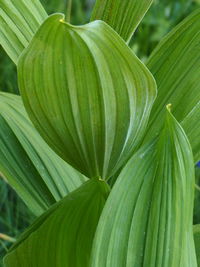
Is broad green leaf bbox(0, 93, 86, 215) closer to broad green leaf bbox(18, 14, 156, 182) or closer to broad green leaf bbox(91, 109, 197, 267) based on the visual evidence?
broad green leaf bbox(18, 14, 156, 182)

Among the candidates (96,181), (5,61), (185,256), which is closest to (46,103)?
(96,181)

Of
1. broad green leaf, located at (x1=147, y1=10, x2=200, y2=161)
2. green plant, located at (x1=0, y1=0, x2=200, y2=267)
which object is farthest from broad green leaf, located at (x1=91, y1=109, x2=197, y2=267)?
broad green leaf, located at (x1=147, y1=10, x2=200, y2=161)

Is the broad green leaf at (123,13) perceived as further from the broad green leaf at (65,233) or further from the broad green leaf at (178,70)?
the broad green leaf at (65,233)

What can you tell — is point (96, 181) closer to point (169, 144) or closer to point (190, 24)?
point (169, 144)

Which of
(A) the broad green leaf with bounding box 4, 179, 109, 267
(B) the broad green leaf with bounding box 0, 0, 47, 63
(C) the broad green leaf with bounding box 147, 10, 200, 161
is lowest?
(A) the broad green leaf with bounding box 4, 179, 109, 267

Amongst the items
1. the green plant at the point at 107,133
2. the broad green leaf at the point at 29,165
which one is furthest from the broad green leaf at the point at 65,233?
the broad green leaf at the point at 29,165

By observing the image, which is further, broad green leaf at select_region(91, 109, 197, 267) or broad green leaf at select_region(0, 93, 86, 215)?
broad green leaf at select_region(0, 93, 86, 215)
